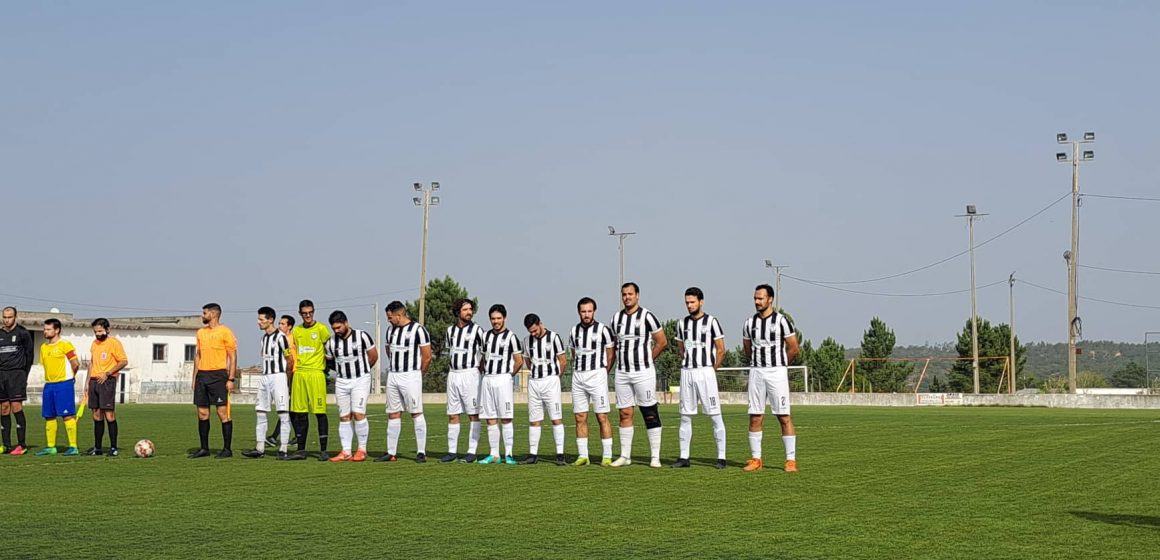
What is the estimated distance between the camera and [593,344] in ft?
47.4

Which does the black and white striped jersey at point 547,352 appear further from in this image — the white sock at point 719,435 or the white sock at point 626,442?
the white sock at point 719,435

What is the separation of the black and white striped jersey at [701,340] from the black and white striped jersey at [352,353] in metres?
4.16

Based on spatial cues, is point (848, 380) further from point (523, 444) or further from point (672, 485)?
point (672, 485)

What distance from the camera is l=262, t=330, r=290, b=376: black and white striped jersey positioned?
15.9m

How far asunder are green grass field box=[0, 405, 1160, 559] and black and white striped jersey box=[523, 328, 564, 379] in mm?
1490

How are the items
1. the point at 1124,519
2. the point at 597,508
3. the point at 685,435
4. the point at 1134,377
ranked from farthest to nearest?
1. the point at 1134,377
2. the point at 685,435
3. the point at 597,508
4. the point at 1124,519

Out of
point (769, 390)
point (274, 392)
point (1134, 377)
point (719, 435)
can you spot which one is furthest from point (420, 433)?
point (1134, 377)

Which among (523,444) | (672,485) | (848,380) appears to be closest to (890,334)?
(848,380)

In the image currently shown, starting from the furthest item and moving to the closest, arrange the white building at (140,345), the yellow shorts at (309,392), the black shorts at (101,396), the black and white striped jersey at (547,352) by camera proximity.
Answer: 1. the white building at (140,345)
2. the black shorts at (101,396)
3. the yellow shorts at (309,392)
4. the black and white striped jersey at (547,352)

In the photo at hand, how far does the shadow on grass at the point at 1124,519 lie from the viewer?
8655 millimetres

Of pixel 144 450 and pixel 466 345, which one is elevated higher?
pixel 466 345

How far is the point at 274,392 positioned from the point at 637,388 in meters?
4.84

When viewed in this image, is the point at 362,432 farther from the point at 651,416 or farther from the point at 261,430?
the point at 651,416

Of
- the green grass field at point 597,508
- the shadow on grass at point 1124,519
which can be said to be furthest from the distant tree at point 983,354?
the shadow on grass at point 1124,519
